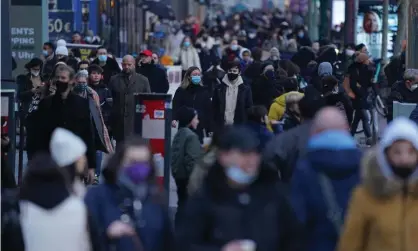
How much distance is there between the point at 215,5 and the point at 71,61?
9568cm

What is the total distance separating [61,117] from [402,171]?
249 inches

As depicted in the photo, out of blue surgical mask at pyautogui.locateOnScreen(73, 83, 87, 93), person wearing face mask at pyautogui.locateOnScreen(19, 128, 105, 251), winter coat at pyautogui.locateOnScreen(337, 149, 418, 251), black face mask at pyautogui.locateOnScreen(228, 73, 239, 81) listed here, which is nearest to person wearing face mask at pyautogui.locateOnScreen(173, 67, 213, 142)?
black face mask at pyautogui.locateOnScreen(228, 73, 239, 81)

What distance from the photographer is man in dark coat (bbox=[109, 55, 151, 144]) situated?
1923cm

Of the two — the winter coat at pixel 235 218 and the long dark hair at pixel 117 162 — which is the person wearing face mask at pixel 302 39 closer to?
the long dark hair at pixel 117 162

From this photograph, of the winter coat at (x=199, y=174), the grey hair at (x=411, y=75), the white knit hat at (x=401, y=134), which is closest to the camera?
the white knit hat at (x=401, y=134)

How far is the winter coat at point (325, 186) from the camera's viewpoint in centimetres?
859

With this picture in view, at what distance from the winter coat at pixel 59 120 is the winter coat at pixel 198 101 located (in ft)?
17.4

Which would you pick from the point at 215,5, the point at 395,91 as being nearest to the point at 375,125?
the point at 395,91

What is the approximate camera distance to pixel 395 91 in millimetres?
21297

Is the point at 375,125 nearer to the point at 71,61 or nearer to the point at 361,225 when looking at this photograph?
the point at 71,61

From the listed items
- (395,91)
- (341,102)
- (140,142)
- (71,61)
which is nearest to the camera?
(140,142)

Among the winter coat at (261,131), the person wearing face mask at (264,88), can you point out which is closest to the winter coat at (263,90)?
the person wearing face mask at (264,88)

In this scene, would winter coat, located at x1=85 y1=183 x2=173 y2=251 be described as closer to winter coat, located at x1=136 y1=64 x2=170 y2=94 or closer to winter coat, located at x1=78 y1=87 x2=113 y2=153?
winter coat, located at x1=78 y1=87 x2=113 y2=153

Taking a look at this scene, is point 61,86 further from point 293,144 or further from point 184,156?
point 293,144
